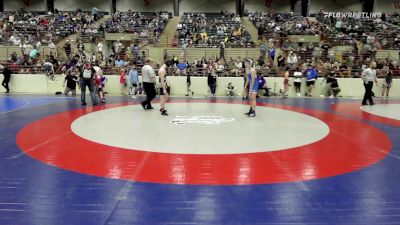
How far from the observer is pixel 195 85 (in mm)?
17266

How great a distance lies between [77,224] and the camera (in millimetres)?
3709

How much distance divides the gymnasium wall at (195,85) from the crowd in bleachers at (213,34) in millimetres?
4193

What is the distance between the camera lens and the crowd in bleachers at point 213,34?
70.2 ft

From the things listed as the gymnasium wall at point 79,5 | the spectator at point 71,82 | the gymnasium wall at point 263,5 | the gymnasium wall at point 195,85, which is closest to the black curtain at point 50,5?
the gymnasium wall at point 79,5

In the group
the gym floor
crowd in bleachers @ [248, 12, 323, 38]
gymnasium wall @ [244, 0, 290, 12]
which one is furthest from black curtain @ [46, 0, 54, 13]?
the gym floor

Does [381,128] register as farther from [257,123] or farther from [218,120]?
[218,120]

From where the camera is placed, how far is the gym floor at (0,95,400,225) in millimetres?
4008

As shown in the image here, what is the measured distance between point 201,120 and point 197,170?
383 cm

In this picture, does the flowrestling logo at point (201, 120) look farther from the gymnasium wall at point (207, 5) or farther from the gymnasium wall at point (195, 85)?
the gymnasium wall at point (207, 5)

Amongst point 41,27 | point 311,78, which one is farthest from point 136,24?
point 311,78

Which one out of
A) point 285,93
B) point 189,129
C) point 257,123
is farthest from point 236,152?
point 285,93

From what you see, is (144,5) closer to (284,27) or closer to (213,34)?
(213,34)

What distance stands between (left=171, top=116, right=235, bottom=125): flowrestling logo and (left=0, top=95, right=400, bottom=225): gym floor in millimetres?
25

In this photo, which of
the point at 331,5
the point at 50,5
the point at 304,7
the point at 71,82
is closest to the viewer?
the point at 71,82
